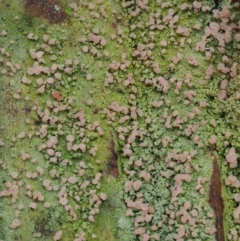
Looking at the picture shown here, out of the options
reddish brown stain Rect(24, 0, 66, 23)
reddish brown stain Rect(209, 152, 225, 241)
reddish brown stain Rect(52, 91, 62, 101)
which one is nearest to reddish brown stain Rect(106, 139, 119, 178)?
reddish brown stain Rect(52, 91, 62, 101)

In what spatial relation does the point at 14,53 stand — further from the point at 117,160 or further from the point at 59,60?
→ the point at 117,160

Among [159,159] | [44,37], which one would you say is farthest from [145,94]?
[44,37]

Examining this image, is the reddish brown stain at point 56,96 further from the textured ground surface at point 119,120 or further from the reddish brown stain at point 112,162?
the reddish brown stain at point 112,162

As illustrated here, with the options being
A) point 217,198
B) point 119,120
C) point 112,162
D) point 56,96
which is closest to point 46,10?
point 56,96

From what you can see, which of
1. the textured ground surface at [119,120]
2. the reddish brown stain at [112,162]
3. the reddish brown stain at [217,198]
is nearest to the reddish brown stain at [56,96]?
the textured ground surface at [119,120]

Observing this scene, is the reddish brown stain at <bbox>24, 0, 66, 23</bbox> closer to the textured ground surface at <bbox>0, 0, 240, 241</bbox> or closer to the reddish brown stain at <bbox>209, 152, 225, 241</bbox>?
the textured ground surface at <bbox>0, 0, 240, 241</bbox>

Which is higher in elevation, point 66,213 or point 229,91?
point 229,91
